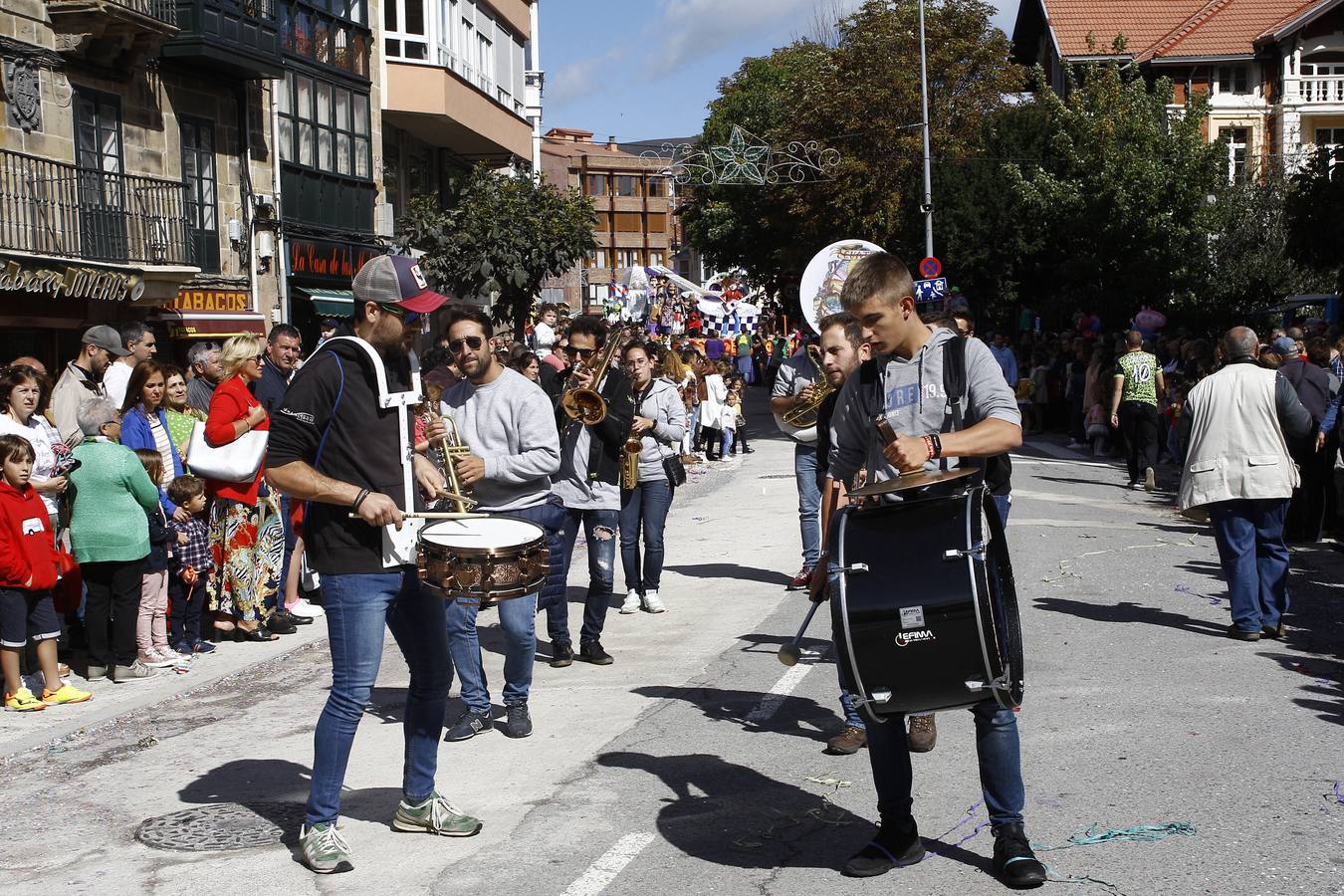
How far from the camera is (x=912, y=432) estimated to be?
5.16 metres

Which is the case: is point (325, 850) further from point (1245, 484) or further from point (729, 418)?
point (729, 418)

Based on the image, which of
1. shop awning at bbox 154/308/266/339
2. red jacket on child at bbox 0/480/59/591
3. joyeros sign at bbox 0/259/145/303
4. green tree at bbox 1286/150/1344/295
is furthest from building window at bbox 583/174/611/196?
red jacket on child at bbox 0/480/59/591

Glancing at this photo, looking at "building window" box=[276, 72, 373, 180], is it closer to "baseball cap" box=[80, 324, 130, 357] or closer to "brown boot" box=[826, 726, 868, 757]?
"baseball cap" box=[80, 324, 130, 357]

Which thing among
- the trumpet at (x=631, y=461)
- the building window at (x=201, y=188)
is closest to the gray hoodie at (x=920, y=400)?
the trumpet at (x=631, y=461)

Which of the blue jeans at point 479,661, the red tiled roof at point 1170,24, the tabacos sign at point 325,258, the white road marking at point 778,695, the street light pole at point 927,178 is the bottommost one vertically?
the white road marking at point 778,695

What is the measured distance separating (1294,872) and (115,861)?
4.16m

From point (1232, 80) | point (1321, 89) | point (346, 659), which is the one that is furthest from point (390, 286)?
point (1232, 80)

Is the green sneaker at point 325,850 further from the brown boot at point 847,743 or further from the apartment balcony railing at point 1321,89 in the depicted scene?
the apartment balcony railing at point 1321,89

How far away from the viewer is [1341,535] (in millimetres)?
13414

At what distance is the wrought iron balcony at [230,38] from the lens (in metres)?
21.7

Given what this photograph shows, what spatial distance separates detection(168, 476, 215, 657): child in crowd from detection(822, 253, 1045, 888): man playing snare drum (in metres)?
5.79

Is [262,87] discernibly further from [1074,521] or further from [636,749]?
[636,749]

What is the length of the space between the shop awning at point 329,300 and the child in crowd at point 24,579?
1760 cm

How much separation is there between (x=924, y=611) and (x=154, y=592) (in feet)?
20.2
